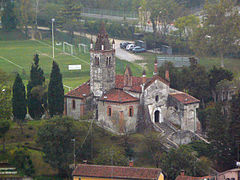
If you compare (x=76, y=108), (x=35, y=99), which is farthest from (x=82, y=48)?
(x=76, y=108)

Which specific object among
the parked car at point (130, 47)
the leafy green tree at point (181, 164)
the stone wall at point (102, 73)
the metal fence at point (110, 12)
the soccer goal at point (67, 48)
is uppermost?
the metal fence at point (110, 12)

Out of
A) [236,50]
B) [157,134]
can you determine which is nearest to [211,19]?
[236,50]

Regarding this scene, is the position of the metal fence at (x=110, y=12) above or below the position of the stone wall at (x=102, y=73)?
above

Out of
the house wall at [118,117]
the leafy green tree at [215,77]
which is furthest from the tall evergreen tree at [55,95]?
the leafy green tree at [215,77]

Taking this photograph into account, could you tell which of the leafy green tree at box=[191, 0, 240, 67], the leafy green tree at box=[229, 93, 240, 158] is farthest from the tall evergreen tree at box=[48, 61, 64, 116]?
the leafy green tree at box=[191, 0, 240, 67]

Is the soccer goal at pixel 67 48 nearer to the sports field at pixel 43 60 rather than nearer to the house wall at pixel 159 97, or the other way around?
the sports field at pixel 43 60

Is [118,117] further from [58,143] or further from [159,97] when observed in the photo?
[58,143]

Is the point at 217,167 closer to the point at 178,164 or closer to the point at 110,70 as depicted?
the point at 178,164
